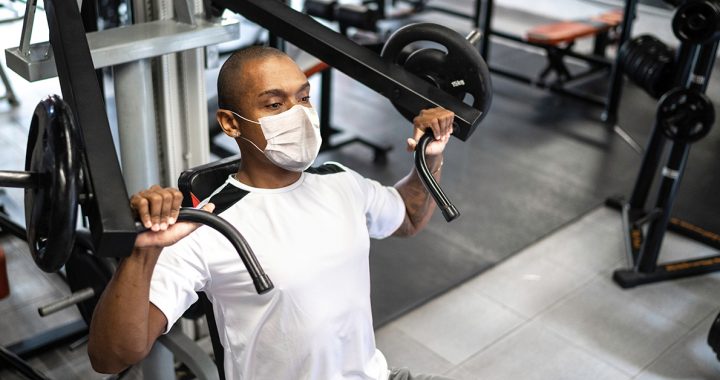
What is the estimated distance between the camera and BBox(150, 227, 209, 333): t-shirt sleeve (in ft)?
4.52

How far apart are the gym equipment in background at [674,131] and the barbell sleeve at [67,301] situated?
2.07 metres

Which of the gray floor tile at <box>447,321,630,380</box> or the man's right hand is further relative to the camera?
the gray floor tile at <box>447,321,630,380</box>

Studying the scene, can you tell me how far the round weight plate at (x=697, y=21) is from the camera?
279cm

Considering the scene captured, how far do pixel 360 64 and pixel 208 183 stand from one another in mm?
431

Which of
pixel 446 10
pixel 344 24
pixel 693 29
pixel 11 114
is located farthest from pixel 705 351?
pixel 446 10

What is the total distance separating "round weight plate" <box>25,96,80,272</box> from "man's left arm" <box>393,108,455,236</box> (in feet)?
2.46

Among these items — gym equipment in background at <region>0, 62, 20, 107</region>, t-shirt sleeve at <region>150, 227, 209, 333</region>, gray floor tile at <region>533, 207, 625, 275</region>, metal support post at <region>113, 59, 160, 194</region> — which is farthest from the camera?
gym equipment in background at <region>0, 62, 20, 107</region>

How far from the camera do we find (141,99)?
2164 mm

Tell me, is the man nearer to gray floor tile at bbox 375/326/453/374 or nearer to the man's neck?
the man's neck

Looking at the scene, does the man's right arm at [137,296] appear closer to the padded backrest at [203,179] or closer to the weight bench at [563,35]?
the padded backrest at [203,179]

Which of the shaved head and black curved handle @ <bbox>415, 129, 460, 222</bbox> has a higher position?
the shaved head

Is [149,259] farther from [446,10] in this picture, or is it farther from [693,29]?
[446,10]

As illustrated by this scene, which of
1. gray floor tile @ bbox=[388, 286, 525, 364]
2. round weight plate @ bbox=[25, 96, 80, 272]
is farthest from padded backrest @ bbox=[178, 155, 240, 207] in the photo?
gray floor tile @ bbox=[388, 286, 525, 364]

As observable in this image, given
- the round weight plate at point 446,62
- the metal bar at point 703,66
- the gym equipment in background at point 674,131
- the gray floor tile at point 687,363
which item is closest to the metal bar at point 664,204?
the gym equipment in background at point 674,131
